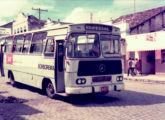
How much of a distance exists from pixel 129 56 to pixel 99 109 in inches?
680

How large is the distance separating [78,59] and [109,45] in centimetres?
154

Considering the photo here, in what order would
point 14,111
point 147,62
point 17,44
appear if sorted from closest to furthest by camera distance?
point 14,111
point 17,44
point 147,62

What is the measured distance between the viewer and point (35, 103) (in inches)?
371

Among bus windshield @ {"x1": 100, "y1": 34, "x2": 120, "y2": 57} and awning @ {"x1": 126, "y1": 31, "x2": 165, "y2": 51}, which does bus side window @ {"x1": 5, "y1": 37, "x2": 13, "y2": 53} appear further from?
awning @ {"x1": 126, "y1": 31, "x2": 165, "y2": 51}

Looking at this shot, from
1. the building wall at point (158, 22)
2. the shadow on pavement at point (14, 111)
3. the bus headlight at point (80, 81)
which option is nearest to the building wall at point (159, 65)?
the building wall at point (158, 22)

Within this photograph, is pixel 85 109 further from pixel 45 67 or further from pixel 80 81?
pixel 45 67

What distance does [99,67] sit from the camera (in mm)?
9078

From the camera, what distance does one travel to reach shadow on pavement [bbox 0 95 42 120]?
7395 mm

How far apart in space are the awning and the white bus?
12068 millimetres

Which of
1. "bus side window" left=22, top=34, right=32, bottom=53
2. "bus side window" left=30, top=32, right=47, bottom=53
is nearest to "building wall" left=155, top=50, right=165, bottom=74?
"bus side window" left=22, top=34, right=32, bottom=53

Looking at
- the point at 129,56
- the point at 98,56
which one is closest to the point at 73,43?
the point at 98,56

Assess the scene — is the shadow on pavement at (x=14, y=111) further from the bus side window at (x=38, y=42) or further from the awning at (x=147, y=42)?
the awning at (x=147, y=42)

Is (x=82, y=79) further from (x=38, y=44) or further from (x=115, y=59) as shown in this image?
(x=38, y=44)

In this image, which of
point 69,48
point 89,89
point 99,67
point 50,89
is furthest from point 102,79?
point 50,89
